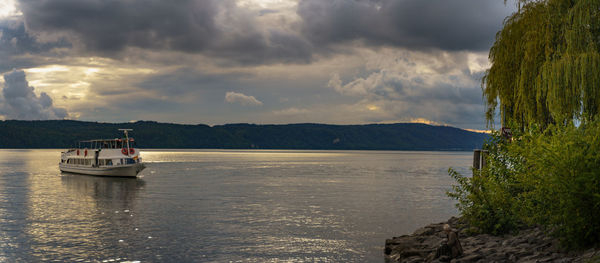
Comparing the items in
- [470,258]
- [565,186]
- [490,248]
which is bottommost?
[470,258]

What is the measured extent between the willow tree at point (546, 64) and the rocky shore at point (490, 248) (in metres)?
6.08

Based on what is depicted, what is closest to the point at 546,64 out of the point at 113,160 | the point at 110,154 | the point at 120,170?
the point at 120,170

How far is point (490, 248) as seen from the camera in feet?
57.2

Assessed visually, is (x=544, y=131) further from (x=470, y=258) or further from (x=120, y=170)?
(x=120, y=170)

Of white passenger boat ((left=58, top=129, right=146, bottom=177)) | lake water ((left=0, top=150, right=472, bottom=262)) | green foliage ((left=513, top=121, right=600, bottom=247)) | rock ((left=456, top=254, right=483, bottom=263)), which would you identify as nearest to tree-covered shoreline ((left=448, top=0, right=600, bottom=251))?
green foliage ((left=513, top=121, right=600, bottom=247))

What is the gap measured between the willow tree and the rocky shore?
239 inches

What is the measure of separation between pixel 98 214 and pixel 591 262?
106 feet

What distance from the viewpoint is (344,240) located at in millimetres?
24969

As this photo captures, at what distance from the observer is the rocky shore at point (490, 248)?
14.4 meters

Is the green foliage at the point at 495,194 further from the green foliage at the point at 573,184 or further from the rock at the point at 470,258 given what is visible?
the green foliage at the point at 573,184

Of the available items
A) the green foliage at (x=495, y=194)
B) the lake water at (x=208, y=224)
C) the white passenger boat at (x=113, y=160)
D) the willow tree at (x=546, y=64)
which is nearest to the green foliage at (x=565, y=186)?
the green foliage at (x=495, y=194)

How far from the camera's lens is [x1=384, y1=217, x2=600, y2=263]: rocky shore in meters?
14.4

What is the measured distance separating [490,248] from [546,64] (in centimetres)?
1297

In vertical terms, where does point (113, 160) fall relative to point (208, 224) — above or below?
above
